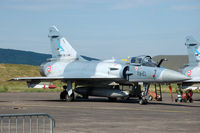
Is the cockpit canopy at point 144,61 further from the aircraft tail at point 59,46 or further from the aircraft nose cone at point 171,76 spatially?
the aircraft tail at point 59,46

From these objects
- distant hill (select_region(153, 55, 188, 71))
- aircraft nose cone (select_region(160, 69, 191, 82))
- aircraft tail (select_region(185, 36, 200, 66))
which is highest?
distant hill (select_region(153, 55, 188, 71))

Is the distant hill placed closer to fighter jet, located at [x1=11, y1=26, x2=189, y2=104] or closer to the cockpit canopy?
fighter jet, located at [x1=11, y1=26, x2=189, y2=104]

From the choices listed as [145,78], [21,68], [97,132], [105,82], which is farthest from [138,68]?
[21,68]

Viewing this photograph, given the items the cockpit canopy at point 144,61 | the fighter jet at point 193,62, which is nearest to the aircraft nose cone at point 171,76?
the cockpit canopy at point 144,61

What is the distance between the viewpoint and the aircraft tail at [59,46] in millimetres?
27300

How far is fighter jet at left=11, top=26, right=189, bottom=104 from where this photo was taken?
21141 mm

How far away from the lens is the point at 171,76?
1997 centimetres

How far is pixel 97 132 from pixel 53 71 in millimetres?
16618

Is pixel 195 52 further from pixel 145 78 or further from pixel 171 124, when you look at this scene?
pixel 171 124

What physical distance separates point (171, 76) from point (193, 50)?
1082 centimetres

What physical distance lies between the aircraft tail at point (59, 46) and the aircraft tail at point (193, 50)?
349 inches

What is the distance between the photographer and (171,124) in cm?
1210

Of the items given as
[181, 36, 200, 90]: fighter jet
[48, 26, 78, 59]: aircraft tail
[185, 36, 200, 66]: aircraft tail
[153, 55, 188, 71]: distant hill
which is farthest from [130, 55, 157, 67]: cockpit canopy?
[153, 55, 188, 71]: distant hill

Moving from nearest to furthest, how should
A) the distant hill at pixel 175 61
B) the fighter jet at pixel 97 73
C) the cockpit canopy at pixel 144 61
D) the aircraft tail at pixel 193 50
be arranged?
the fighter jet at pixel 97 73
the cockpit canopy at pixel 144 61
the aircraft tail at pixel 193 50
the distant hill at pixel 175 61
